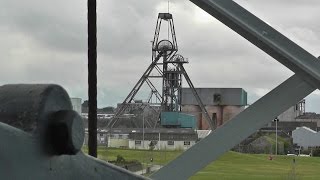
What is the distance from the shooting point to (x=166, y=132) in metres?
70.4

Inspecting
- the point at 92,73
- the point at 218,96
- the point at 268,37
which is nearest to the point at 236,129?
the point at 268,37

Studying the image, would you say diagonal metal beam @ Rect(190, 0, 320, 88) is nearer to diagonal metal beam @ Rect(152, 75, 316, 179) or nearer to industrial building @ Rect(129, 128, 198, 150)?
diagonal metal beam @ Rect(152, 75, 316, 179)

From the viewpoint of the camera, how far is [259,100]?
5.28m

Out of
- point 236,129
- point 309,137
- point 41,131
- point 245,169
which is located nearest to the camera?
point 41,131

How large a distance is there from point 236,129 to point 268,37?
808 mm

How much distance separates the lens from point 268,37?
4.93 meters

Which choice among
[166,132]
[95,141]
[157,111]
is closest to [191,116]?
[157,111]

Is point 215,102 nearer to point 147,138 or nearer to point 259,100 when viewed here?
point 147,138

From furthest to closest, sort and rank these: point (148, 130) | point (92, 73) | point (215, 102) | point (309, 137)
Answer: point (215, 102) → point (148, 130) → point (309, 137) → point (92, 73)

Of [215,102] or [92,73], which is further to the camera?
[215,102]

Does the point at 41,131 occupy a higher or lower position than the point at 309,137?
higher

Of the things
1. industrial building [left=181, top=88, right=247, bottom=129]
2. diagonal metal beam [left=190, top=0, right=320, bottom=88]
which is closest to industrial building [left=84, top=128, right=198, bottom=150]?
industrial building [left=181, top=88, right=247, bottom=129]

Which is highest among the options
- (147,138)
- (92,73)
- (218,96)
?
(218,96)

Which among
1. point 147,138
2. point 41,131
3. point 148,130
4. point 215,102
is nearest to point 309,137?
point 41,131
